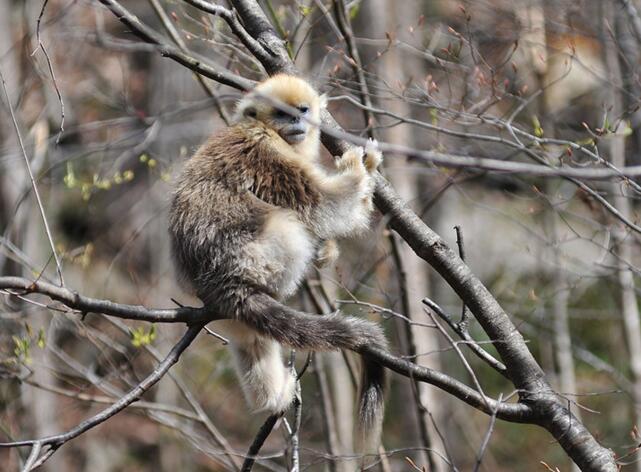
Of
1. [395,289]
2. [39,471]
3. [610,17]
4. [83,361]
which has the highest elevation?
[610,17]

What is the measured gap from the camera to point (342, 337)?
3.54 meters

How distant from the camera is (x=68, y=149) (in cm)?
1109

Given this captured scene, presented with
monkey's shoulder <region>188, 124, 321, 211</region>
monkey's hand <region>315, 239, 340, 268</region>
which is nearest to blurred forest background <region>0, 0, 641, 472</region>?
monkey's shoulder <region>188, 124, 321, 211</region>

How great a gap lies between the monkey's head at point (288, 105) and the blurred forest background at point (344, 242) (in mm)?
515

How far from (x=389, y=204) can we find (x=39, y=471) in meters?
7.75

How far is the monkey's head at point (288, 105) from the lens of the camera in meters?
4.24

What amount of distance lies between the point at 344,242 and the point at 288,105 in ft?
17.4

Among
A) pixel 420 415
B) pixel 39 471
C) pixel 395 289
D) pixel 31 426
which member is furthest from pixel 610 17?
pixel 39 471

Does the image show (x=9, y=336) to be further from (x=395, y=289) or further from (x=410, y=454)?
(x=410, y=454)

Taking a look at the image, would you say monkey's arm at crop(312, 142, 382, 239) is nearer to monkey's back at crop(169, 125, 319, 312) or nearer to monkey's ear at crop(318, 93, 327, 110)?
monkey's back at crop(169, 125, 319, 312)

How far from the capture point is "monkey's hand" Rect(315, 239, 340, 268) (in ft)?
14.5

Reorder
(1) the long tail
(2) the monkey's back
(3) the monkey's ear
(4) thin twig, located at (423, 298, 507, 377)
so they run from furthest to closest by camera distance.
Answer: (3) the monkey's ear → (2) the monkey's back → (1) the long tail → (4) thin twig, located at (423, 298, 507, 377)

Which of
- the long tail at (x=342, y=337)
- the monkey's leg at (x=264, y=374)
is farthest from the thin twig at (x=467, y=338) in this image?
the monkey's leg at (x=264, y=374)

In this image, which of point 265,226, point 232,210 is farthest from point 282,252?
point 232,210
